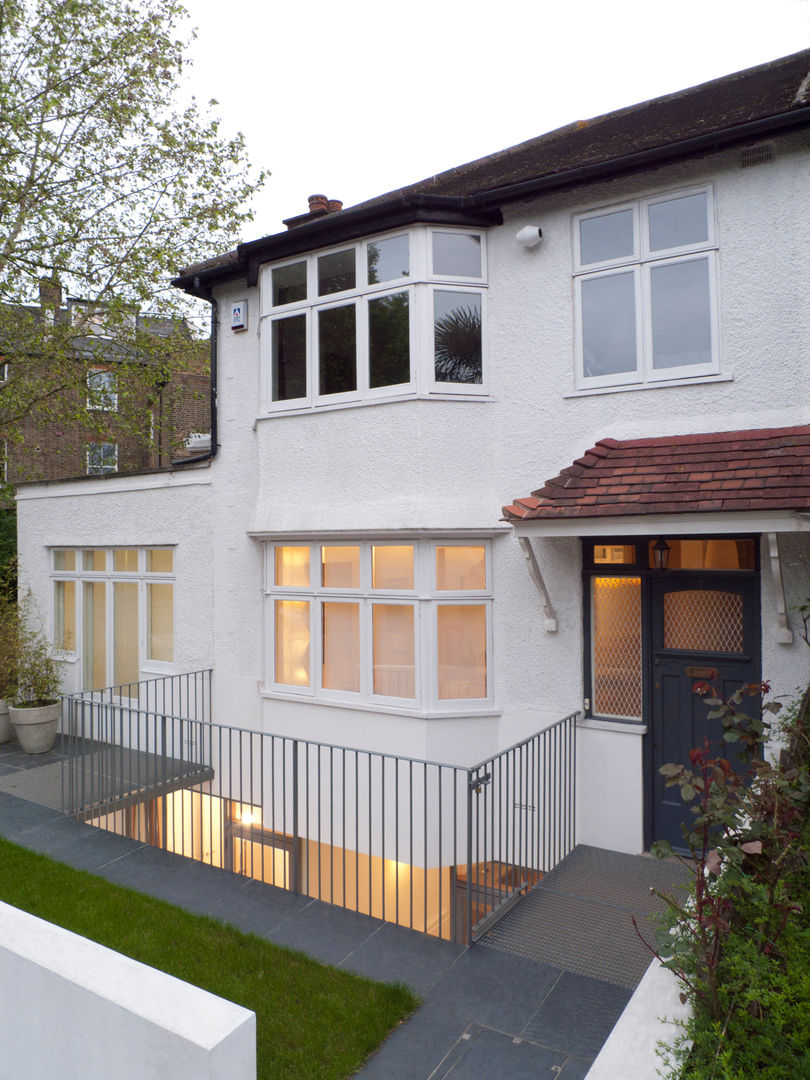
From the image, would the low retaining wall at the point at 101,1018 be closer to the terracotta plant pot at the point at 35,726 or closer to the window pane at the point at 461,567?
the window pane at the point at 461,567

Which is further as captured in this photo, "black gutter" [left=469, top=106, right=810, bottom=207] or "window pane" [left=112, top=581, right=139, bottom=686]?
"window pane" [left=112, top=581, right=139, bottom=686]

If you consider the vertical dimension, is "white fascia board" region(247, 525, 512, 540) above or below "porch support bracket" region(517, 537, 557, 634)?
above

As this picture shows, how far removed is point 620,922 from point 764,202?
6250 mm

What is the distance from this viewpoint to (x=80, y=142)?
1220 centimetres

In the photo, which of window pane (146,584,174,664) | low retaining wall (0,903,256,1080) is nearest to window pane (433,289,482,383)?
window pane (146,584,174,664)

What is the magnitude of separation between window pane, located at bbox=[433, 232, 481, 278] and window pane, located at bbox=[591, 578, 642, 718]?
3600mm

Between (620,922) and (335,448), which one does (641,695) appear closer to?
(620,922)

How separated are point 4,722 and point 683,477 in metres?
10.2

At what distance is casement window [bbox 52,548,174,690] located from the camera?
34.3 ft

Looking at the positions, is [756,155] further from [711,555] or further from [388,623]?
[388,623]

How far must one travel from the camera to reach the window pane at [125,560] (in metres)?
10.8

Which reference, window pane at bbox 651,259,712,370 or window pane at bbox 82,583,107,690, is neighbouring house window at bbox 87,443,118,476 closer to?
window pane at bbox 82,583,107,690

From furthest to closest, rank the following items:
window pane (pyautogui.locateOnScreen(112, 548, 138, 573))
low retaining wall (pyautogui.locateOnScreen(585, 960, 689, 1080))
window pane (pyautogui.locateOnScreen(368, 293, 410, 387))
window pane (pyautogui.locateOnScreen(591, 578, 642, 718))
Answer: window pane (pyautogui.locateOnScreen(112, 548, 138, 573)), window pane (pyautogui.locateOnScreen(368, 293, 410, 387)), window pane (pyautogui.locateOnScreen(591, 578, 642, 718)), low retaining wall (pyautogui.locateOnScreen(585, 960, 689, 1080))

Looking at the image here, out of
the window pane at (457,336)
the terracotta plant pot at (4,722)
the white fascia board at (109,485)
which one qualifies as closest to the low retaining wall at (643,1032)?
the window pane at (457,336)
